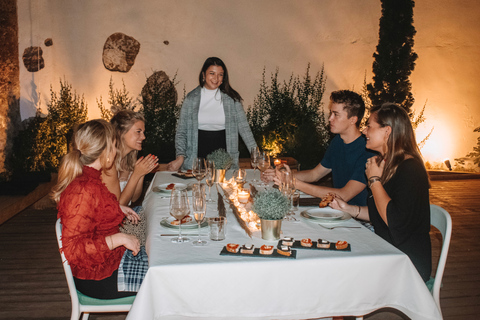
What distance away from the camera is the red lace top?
184cm

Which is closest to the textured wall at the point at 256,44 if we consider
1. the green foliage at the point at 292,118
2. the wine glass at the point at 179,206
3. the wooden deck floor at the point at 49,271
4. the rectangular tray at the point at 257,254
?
the green foliage at the point at 292,118

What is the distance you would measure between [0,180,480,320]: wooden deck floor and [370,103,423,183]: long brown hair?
1208 mm

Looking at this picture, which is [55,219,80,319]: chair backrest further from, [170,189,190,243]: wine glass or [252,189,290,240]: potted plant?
[252,189,290,240]: potted plant

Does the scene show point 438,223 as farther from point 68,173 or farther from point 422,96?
point 422,96

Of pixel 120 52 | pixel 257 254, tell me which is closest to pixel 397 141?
pixel 257 254

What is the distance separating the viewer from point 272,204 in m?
1.76

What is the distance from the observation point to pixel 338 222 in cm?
212

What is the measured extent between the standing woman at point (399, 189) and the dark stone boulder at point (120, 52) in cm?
548

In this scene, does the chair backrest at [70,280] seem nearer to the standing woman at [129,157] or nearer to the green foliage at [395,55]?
the standing woman at [129,157]

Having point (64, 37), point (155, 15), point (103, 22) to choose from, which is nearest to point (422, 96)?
point (155, 15)

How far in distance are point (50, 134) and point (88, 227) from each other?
16.1 feet

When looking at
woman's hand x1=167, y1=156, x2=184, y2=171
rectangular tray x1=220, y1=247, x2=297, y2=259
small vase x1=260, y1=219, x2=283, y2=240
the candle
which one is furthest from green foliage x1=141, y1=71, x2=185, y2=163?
rectangular tray x1=220, y1=247, x2=297, y2=259

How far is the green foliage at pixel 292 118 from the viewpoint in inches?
266

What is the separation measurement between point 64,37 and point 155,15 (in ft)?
4.73
